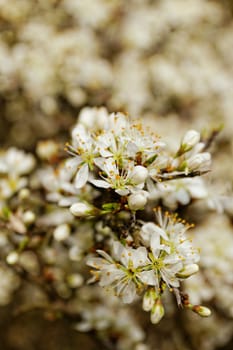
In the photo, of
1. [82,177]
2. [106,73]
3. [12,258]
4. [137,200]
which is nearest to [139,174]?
[137,200]

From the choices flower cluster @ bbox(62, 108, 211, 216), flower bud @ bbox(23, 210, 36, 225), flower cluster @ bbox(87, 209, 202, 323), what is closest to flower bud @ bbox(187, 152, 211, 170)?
flower cluster @ bbox(62, 108, 211, 216)

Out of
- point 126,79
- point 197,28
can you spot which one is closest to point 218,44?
point 197,28

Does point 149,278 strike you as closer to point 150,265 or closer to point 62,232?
point 150,265

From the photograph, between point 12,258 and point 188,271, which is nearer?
point 188,271

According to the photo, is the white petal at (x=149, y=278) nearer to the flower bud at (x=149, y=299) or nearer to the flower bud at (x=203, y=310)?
the flower bud at (x=149, y=299)

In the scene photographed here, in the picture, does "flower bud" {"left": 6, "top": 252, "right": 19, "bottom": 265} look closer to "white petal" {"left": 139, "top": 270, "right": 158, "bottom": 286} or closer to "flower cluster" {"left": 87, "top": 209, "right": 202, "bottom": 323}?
"flower cluster" {"left": 87, "top": 209, "right": 202, "bottom": 323}

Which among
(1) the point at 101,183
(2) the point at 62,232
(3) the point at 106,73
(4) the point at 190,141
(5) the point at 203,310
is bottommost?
(5) the point at 203,310

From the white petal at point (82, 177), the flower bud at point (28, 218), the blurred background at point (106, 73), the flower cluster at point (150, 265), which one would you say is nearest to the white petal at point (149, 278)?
the flower cluster at point (150, 265)
